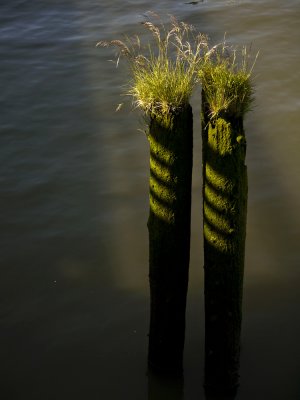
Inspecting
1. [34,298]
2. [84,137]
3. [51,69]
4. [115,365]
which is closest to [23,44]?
[51,69]

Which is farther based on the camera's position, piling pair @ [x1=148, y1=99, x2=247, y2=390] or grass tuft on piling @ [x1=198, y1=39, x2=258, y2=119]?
piling pair @ [x1=148, y1=99, x2=247, y2=390]

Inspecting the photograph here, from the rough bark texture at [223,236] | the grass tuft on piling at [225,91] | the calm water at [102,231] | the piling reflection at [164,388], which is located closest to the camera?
the grass tuft on piling at [225,91]

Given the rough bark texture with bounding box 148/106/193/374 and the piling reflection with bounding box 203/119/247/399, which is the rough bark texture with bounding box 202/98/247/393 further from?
the rough bark texture with bounding box 148/106/193/374

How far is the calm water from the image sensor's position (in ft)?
16.7

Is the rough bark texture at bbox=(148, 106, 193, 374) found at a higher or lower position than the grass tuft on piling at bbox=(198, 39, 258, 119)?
lower

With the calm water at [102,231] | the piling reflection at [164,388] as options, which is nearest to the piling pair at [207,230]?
the piling reflection at [164,388]

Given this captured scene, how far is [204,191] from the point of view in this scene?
13.0ft

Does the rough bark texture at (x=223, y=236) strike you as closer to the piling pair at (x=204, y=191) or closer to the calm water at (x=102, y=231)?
the piling pair at (x=204, y=191)

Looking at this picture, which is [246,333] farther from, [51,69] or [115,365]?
[51,69]

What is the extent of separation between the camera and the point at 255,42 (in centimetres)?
1038

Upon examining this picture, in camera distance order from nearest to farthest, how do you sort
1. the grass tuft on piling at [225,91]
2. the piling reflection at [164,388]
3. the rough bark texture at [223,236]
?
the grass tuft on piling at [225,91] → the rough bark texture at [223,236] → the piling reflection at [164,388]

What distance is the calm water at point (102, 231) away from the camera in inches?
201

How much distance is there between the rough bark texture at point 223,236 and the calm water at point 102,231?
2.35 ft

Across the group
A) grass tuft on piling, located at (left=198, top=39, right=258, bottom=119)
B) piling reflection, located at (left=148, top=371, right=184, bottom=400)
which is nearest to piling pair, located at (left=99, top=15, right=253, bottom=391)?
grass tuft on piling, located at (left=198, top=39, right=258, bottom=119)
